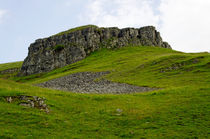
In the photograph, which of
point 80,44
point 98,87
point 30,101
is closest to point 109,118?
point 30,101

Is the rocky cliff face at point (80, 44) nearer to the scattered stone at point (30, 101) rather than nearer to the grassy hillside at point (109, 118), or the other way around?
the grassy hillside at point (109, 118)

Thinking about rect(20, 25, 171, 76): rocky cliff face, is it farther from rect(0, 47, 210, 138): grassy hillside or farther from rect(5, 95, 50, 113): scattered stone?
rect(5, 95, 50, 113): scattered stone

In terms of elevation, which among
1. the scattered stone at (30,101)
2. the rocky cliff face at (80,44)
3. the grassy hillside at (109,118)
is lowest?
Answer: the grassy hillside at (109,118)

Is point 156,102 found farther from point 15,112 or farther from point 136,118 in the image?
point 15,112

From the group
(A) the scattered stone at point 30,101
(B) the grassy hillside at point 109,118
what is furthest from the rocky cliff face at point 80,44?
(A) the scattered stone at point 30,101

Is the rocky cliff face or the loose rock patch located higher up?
the rocky cliff face

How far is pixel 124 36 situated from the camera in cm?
15450

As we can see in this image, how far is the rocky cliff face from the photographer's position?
14875cm

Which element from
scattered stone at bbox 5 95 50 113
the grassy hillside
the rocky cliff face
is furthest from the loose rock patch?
the rocky cliff face

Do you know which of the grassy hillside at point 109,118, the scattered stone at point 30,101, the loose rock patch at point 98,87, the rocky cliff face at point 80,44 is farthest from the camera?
the rocky cliff face at point 80,44

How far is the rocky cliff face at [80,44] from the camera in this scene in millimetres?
148750

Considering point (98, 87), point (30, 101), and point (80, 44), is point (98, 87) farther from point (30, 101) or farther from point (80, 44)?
point (80, 44)

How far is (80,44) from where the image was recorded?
6038 inches

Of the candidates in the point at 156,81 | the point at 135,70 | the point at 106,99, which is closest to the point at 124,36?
the point at 135,70
